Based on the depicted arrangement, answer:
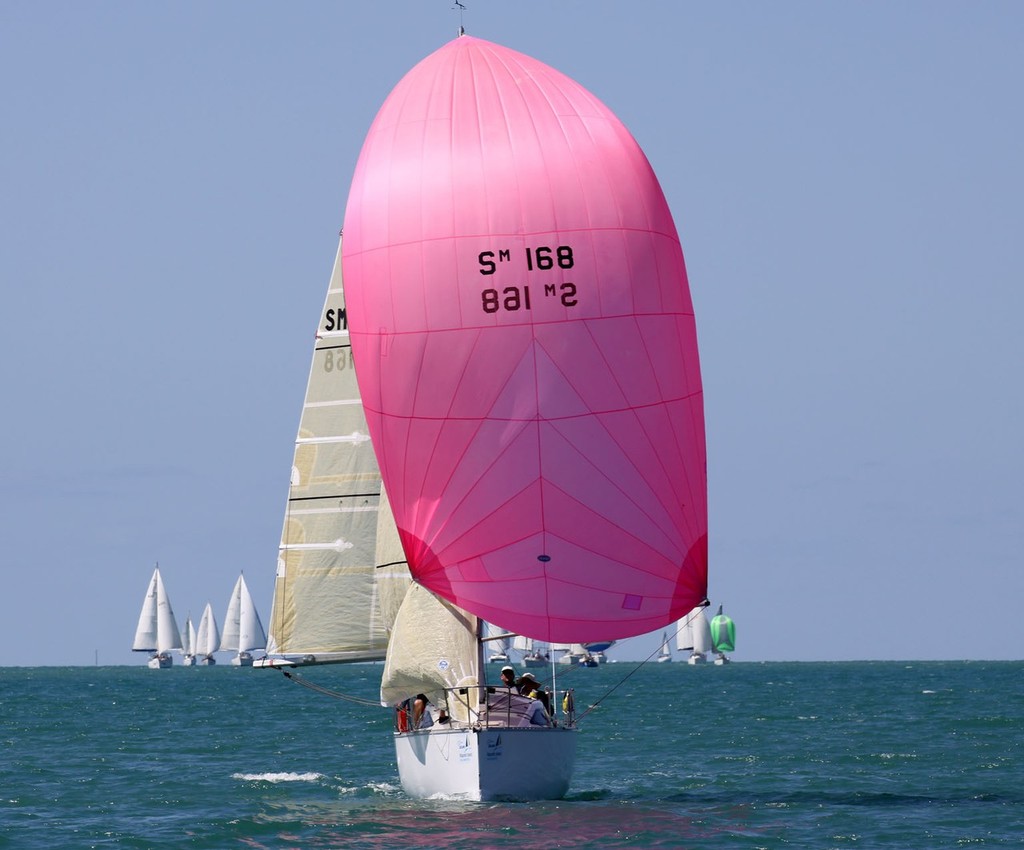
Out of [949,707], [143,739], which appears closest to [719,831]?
[143,739]

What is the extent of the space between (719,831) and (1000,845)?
3.68 meters

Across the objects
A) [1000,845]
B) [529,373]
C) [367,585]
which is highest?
[529,373]

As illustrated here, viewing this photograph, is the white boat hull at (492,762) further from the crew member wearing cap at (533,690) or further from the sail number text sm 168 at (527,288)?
the sail number text sm 168 at (527,288)

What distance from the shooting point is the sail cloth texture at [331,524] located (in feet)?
102

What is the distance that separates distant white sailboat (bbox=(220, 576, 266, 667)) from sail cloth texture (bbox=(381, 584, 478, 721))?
115 m

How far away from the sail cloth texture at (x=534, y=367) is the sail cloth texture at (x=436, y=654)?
0.75m

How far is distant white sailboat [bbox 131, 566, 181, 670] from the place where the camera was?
15112 centimetres

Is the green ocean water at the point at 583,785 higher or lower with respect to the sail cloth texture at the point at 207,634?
lower

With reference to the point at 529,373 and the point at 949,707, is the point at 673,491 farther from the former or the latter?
the point at 949,707

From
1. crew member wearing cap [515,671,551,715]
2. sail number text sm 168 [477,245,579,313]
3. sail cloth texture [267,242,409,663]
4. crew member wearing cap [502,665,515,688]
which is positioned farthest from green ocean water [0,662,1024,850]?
sail number text sm 168 [477,245,579,313]

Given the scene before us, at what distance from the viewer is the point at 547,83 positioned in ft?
88.6

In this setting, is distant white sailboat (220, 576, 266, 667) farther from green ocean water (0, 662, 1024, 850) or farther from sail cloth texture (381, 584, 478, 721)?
sail cloth texture (381, 584, 478, 721)

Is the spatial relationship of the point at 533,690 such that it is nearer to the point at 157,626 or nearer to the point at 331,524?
the point at 331,524

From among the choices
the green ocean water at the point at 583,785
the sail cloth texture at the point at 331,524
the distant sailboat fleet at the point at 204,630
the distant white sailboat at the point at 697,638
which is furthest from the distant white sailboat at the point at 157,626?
the sail cloth texture at the point at 331,524
